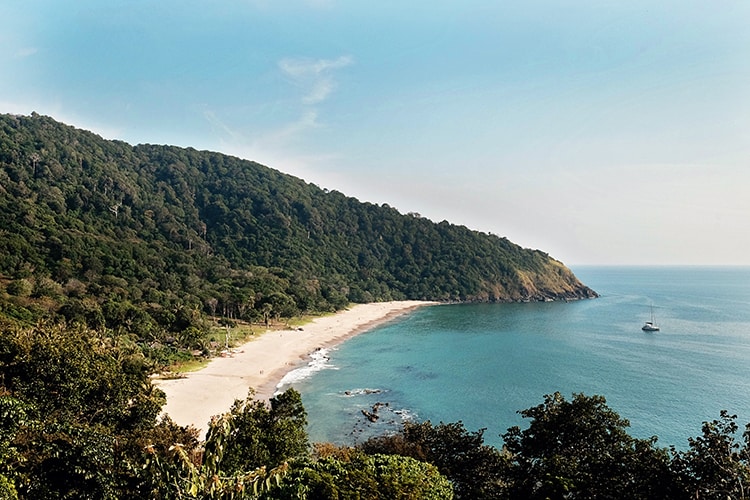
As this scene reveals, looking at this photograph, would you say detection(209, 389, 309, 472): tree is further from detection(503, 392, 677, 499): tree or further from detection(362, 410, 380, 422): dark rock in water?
detection(362, 410, 380, 422): dark rock in water

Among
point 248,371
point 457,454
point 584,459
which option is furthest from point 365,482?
point 248,371

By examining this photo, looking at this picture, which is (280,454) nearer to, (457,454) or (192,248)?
(457,454)

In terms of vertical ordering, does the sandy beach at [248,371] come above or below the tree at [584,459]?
below

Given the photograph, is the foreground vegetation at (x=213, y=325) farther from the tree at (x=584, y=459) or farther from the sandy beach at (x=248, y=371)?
the sandy beach at (x=248, y=371)

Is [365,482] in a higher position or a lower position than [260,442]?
higher

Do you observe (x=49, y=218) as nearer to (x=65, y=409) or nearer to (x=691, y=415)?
(x=65, y=409)

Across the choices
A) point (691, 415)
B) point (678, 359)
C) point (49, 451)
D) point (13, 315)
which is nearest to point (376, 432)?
point (49, 451)

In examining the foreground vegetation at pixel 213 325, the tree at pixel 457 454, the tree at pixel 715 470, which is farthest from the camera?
the tree at pixel 457 454

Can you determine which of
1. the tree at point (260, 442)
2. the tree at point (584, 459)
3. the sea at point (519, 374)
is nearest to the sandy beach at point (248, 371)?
the sea at point (519, 374)
